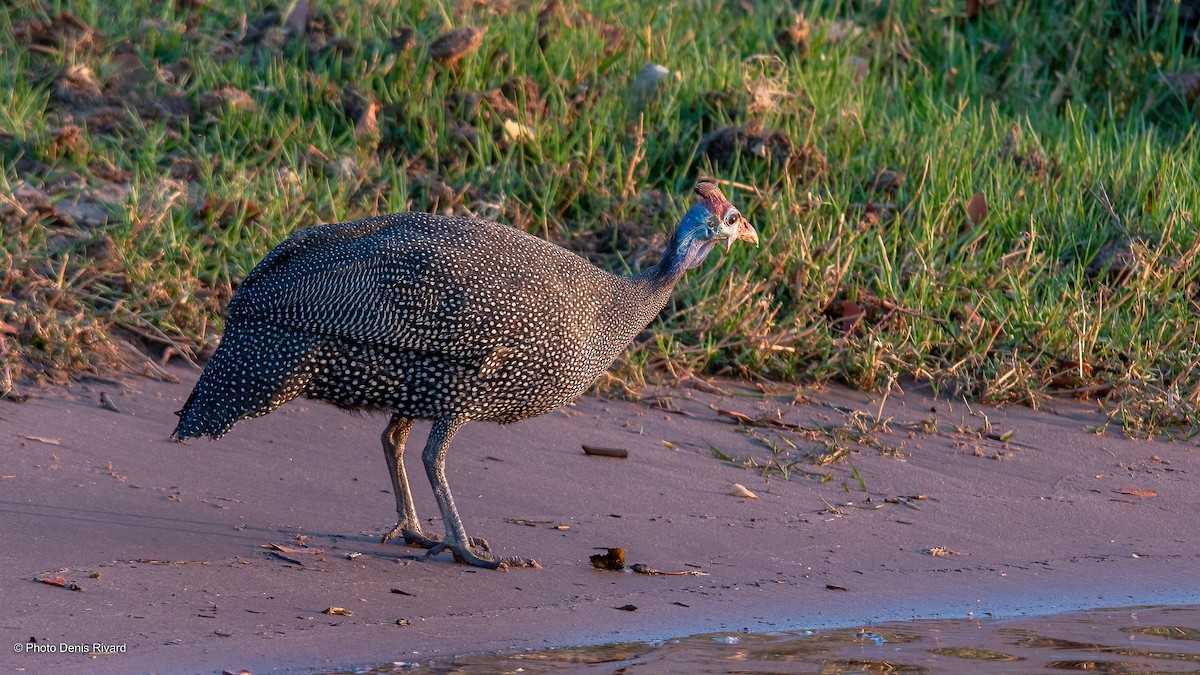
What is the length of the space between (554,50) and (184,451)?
155 inches

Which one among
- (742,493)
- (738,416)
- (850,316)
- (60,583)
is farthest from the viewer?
(850,316)

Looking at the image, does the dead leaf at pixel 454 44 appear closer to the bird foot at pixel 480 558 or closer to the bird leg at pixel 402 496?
the bird leg at pixel 402 496

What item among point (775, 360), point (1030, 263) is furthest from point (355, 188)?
point (1030, 263)

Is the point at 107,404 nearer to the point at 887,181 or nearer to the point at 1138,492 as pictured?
A: the point at 1138,492

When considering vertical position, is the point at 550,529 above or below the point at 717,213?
below

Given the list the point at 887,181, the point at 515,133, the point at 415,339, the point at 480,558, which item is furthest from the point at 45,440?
the point at 887,181

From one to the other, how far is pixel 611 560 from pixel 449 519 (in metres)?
0.52

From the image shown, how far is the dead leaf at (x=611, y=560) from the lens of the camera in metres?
4.66

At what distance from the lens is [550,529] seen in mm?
5000

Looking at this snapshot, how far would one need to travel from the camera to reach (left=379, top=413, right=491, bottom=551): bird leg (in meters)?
4.91

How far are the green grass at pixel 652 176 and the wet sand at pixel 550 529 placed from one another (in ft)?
1.44

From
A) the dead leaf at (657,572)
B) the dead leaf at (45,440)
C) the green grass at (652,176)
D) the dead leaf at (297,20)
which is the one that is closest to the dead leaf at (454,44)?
the green grass at (652,176)

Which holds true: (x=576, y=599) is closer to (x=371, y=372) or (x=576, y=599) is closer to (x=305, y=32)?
(x=371, y=372)

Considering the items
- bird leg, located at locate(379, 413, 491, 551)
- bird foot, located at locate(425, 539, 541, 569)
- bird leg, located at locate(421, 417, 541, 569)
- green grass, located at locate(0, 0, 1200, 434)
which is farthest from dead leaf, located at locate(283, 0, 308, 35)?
bird foot, located at locate(425, 539, 541, 569)
